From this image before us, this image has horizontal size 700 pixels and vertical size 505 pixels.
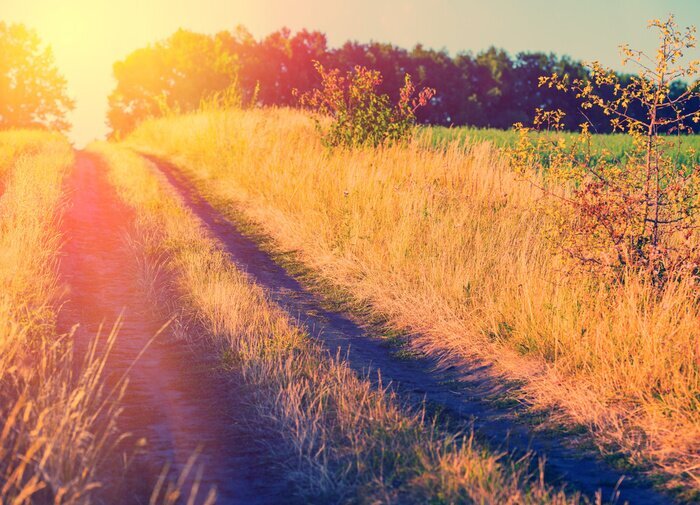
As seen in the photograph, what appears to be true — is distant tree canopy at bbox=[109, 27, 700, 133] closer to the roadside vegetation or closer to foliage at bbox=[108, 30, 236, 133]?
foliage at bbox=[108, 30, 236, 133]

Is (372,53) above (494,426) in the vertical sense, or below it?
above

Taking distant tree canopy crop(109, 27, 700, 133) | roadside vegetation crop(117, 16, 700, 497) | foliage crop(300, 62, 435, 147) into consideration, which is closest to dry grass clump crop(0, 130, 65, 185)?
foliage crop(300, 62, 435, 147)

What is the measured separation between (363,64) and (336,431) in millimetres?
48042

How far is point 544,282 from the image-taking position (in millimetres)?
6652

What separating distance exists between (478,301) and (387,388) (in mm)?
1998

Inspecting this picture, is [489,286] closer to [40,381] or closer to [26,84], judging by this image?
[40,381]

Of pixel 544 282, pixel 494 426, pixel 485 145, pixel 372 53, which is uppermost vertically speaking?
pixel 372 53

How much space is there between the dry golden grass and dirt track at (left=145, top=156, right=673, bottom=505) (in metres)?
0.24

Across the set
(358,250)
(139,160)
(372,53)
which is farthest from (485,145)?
(372,53)

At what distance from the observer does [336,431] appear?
455cm

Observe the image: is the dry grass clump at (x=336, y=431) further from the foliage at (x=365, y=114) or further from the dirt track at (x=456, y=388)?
the foliage at (x=365, y=114)

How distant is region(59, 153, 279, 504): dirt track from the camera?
411 centimetres

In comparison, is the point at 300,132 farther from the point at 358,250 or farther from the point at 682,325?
the point at 682,325

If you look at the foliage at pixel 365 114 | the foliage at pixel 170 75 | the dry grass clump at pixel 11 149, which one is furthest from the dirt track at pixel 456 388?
the foliage at pixel 170 75
